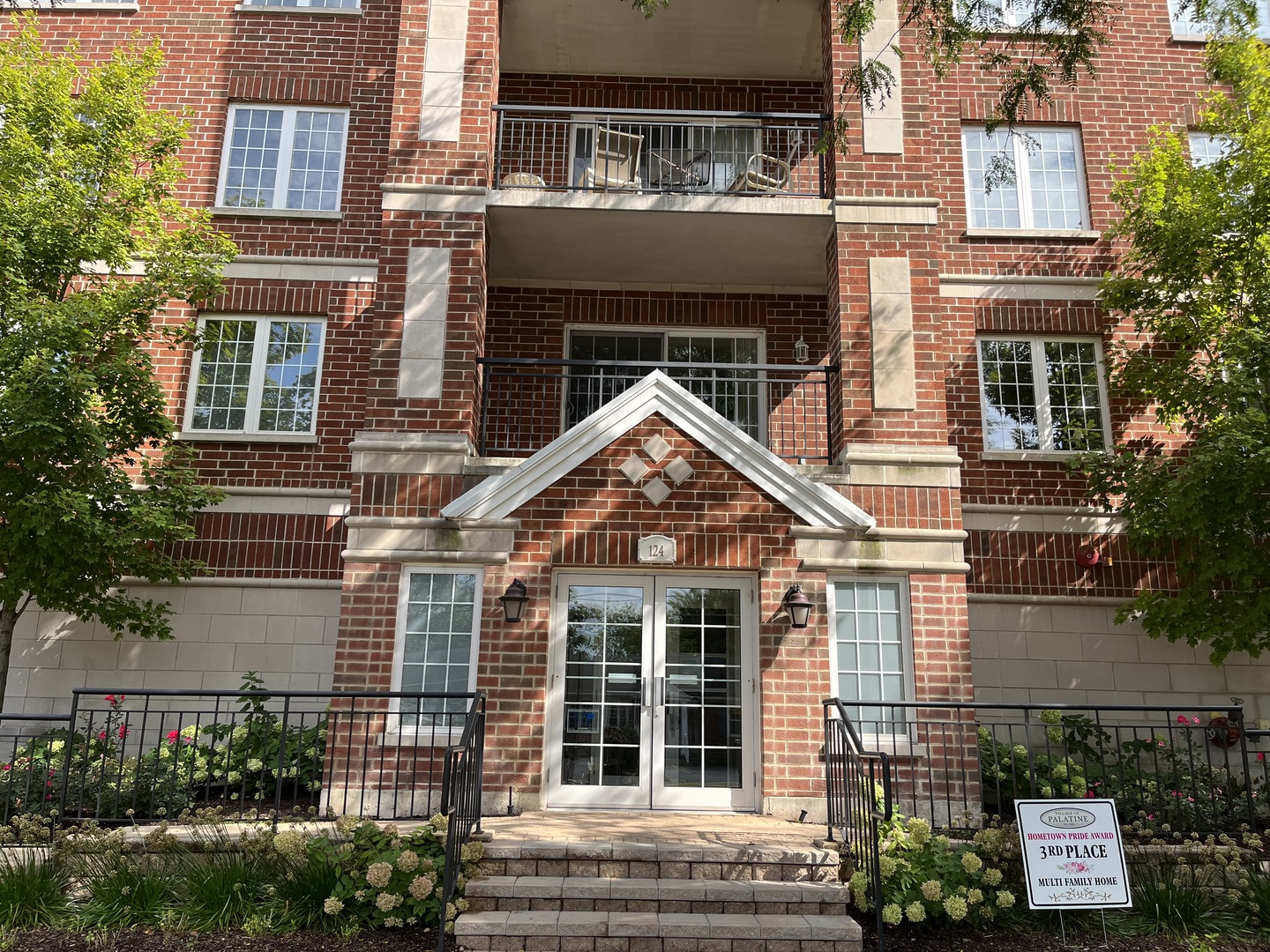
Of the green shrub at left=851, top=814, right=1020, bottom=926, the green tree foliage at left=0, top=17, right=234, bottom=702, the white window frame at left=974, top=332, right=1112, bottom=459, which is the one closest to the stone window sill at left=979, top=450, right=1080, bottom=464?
the white window frame at left=974, top=332, right=1112, bottom=459

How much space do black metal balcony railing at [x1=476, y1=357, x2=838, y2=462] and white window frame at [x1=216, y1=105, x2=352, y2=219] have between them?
3186 millimetres

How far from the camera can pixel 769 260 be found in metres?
11.0

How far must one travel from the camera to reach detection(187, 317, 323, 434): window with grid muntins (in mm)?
11031

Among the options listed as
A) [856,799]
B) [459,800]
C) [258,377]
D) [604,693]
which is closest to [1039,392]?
[856,799]

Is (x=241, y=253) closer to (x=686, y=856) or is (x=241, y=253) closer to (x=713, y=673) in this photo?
(x=713, y=673)

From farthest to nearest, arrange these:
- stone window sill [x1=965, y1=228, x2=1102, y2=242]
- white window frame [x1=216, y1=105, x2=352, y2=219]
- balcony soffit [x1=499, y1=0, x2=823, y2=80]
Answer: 1. stone window sill [x1=965, y1=228, x2=1102, y2=242]
2. white window frame [x1=216, y1=105, x2=352, y2=219]
3. balcony soffit [x1=499, y1=0, x2=823, y2=80]

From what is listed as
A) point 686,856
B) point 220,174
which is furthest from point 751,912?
point 220,174

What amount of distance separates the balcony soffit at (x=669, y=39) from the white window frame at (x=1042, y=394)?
4.39 m

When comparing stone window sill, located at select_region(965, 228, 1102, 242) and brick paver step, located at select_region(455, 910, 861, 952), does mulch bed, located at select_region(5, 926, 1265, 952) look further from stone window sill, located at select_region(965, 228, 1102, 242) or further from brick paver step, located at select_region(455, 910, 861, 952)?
stone window sill, located at select_region(965, 228, 1102, 242)

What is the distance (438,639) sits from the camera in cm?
882

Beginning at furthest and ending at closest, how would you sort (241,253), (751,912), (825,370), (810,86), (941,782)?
(810,86)
(241,253)
(825,370)
(941,782)
(751,912)

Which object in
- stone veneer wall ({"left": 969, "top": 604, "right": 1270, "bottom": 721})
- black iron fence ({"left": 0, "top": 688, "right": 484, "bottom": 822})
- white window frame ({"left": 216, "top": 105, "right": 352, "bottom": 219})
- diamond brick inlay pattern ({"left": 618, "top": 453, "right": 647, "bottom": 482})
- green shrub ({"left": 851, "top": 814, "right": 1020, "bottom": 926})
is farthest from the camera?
white window frame ({"left": 216, "top": 105, "right": 352, "bottom": 219})

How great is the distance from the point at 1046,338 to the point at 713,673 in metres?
6.47

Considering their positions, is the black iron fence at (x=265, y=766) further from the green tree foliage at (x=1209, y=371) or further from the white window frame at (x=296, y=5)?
the white window frame at (x=296, y=5)
